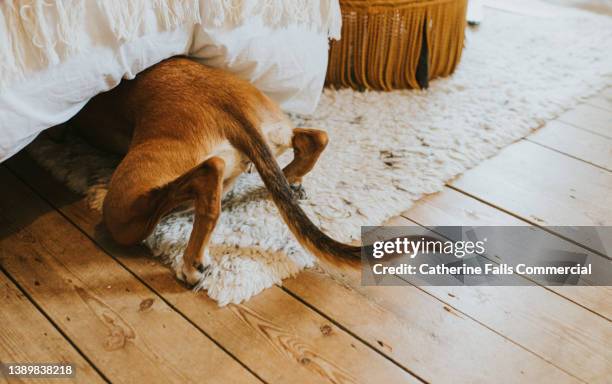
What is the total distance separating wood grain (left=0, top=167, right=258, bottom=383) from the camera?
955 mm

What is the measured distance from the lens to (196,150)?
3.65 ft

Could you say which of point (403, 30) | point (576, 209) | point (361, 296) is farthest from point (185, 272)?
point (403, 30)

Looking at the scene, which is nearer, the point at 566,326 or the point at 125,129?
the point at 566,326

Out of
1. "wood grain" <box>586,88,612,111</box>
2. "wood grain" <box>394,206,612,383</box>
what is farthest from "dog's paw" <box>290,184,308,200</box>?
"wood grain" <box>586,88,612,111</box>

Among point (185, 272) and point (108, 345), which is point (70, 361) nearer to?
point (108, 345)

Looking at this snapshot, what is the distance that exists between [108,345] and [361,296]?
49 centimetres

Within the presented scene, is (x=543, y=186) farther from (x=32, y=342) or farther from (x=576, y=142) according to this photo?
(x=32, y=342)

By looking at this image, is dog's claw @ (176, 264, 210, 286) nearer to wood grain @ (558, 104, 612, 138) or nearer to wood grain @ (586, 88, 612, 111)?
wood grain @ (558, 104, 612, 138)

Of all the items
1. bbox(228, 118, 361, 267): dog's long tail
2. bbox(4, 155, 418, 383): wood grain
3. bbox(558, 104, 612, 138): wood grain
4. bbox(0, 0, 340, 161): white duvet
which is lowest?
bbox(4, 155, 418, 383): wood grain

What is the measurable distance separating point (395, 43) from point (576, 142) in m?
0.64

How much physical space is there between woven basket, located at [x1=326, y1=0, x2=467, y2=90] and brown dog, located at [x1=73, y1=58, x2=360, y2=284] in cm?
65

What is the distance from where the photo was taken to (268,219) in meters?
1.27

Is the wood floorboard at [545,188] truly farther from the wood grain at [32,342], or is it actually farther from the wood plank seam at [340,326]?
the wood grain at [32,342]

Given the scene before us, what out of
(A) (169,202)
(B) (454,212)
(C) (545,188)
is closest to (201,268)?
(A) (169,202)
